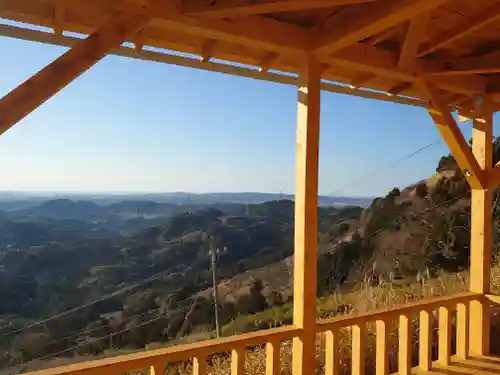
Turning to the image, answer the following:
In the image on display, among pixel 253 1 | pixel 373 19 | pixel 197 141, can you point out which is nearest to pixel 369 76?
pixel 373 19

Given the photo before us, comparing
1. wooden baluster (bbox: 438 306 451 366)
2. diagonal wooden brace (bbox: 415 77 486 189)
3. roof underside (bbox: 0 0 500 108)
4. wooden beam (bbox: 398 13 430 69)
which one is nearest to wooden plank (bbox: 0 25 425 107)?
roof underside (bbox: 0 0 500 108)

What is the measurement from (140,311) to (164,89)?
464cm

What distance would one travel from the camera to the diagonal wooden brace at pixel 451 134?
119 inches

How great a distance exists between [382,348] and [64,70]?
8.35ft

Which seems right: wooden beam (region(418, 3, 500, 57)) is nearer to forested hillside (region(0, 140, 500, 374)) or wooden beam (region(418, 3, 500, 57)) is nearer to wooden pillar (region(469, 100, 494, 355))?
wooden pillar (region(469, 100, 494, 355))

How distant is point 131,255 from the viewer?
980 cm

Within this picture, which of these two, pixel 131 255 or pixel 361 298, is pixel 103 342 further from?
pixel 361 298

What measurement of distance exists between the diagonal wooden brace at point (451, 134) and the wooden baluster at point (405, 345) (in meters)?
1.21

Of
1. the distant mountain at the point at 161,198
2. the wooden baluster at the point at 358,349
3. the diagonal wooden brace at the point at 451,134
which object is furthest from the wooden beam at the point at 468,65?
the distant mountain at the point at 161,198

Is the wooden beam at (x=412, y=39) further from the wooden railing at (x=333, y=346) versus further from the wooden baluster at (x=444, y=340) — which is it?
the wooden baluster at (x=444, y=340)

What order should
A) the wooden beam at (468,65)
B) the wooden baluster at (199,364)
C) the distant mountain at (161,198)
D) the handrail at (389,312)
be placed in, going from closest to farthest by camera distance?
the wooden baluster at (199,364)
the handrail at (389,312)
the wooden beam at (468,65)
the distant mountain at (161,198)

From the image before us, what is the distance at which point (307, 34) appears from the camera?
2396 mm

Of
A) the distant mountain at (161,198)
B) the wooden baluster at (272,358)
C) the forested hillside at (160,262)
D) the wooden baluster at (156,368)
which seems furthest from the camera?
the distant mountain at (161,198)

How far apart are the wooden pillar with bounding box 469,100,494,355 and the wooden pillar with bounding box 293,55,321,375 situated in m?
1.83
